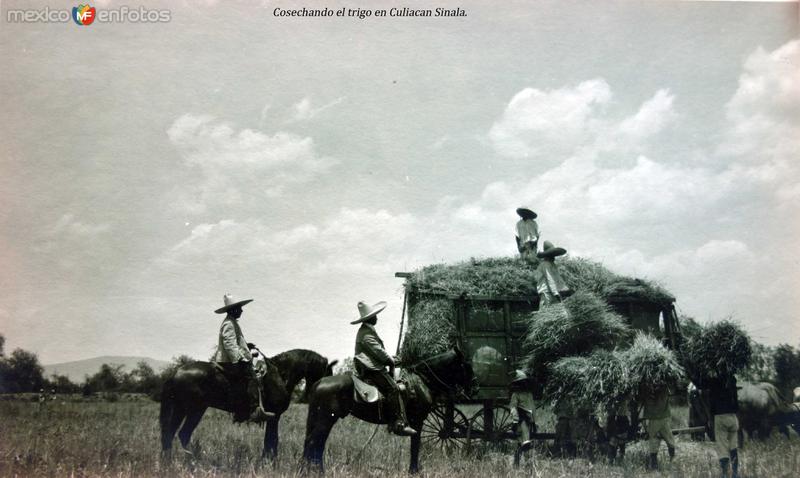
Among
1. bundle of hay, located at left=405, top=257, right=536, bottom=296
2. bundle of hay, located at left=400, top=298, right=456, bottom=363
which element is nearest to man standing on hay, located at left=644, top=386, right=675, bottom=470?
bundle of hay, located at left=405, top=257, right=536, bottom=296

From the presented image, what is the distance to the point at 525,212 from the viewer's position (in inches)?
341

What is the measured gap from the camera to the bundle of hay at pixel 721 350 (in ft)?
21.8

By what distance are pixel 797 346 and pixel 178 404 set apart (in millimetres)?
8570

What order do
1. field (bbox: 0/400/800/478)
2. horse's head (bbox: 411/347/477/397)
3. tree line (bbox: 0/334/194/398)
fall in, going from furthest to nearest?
tree line (bbox: 0/334/194/398) → horse's head (bbox: 411/347/477/397) → field (bbox: 0/400/800/478)

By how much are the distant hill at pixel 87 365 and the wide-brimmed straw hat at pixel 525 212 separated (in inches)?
245

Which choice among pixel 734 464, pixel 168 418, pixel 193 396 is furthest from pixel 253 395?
pixel 734 464

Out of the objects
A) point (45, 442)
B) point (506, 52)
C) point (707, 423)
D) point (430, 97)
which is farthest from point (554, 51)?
point (45, 442)

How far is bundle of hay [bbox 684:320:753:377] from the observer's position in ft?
21.8

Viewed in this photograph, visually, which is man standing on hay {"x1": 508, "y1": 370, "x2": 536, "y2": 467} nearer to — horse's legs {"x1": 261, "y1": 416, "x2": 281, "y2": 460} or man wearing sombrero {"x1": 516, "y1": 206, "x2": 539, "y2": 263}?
man wearing sombrero {"x1": 516, "y1": 206, "x2": 539, "y2": 263}

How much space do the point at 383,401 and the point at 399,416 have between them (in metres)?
0.27

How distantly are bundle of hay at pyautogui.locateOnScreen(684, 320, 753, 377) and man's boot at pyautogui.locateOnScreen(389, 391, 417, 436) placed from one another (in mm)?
3694

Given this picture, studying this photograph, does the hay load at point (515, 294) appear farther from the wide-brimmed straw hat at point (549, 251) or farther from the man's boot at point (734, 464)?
the man's boot at point (734, 464)

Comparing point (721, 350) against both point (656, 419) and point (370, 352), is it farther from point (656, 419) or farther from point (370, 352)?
Answer: point (370, 352)

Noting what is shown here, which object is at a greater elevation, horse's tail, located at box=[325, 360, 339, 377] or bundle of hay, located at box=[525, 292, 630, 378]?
bundle of hay, located at box=[525, 292, 630, 378]
